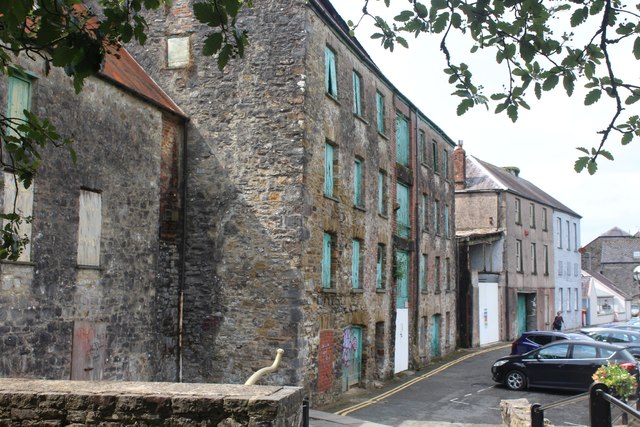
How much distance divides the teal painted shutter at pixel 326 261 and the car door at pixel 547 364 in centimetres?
658

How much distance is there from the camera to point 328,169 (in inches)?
735

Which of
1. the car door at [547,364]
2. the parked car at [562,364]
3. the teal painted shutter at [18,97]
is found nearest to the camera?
the teal painted shutter at [18,97]

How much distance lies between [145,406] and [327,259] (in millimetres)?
12356

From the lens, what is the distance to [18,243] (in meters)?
6.00

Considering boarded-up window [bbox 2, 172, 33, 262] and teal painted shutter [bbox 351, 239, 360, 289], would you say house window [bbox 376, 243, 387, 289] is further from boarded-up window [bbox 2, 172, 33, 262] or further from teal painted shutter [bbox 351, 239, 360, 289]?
boarded-up window [bbox 2, 172, 33, 262]

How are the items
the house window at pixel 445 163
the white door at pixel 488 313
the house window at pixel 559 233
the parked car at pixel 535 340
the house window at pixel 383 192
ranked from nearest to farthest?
the house window at pixel 383 192 → the parked car at pixel 535 340 → the house window at pixel 445 163 → the white door at pixel 488 313 → the house window at pixel 559 233

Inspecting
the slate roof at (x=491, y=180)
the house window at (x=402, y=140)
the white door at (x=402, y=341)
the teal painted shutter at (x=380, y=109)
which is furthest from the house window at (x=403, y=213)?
the slate roof at (x=491, y=180)

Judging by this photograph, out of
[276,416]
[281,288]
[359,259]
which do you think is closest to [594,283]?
[359,259]

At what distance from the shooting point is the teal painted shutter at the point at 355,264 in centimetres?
2020

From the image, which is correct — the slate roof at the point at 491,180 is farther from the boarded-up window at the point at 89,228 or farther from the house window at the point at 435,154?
the boarded-up window at the point at 89,228

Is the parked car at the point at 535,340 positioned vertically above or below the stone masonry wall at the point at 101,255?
below

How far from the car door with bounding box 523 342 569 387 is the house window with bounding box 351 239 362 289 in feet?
17.8

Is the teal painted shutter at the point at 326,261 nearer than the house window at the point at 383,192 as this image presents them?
Yes

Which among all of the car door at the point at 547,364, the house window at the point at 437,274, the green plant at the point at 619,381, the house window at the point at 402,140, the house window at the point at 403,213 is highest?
the house window at the point at 402,140
